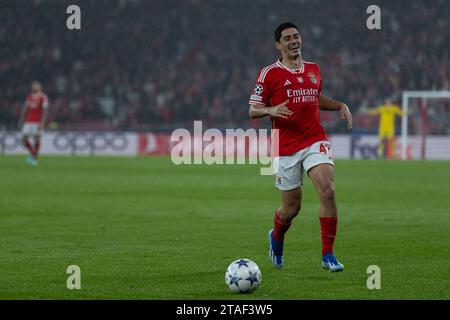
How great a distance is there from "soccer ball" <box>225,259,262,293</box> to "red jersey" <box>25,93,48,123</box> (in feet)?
70.9

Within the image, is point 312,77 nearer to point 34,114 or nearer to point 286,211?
point 286,211

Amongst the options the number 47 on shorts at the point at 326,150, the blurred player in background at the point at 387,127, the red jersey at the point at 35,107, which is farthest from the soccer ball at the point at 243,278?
the blurred player in background at the point at 387,127

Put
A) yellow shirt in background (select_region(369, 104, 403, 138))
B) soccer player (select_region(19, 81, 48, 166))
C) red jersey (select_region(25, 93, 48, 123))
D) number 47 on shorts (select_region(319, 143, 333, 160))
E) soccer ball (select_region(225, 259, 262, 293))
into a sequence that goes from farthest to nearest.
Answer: yellow shirt in background (select_region(369, 104, 403, 138)), red jersey (select_region(25, 93, 48, 123)), soccer player (select_region(19, 81, 48, 166)), number 47 on shorts (select_region(319, 143, 333, 160)), soccer ball (select_region(225, 259, 262, 293))

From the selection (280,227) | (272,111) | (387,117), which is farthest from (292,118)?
(387,117)

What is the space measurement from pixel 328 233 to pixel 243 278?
140 centimetres

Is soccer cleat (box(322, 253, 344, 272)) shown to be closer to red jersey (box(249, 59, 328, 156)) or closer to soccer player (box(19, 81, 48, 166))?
red jersey (box(249, 59, 328, 156))

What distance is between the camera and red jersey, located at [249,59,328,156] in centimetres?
893

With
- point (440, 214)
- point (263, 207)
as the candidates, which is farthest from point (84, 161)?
point (440, 214)

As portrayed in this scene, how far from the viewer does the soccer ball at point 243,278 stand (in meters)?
7.45

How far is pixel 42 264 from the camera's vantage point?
9.20 m

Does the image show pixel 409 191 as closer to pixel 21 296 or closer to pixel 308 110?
pixel 308 110

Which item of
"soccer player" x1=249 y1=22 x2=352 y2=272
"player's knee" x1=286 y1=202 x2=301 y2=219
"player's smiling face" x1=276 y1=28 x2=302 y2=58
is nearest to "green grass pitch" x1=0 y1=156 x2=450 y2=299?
"player's knee" x1=286 y1=202 x2=301 y2=219

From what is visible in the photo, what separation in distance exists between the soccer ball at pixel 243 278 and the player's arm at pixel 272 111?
1.46 meters

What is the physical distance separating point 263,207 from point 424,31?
85.0 ft
